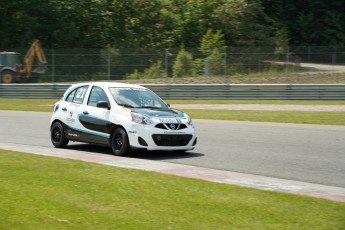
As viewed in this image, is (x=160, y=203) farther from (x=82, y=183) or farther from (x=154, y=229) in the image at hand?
(x=82, y=183)

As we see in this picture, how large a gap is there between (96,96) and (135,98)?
0.89m

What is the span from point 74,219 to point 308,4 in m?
52.7

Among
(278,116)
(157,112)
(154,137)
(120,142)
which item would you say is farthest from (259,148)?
(278,116)

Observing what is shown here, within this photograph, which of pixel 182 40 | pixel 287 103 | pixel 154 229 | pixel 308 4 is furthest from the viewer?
pixel 308 4

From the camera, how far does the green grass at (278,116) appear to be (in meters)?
21.2

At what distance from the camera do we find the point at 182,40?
1953 inches

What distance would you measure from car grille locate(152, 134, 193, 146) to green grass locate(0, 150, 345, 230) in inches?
116

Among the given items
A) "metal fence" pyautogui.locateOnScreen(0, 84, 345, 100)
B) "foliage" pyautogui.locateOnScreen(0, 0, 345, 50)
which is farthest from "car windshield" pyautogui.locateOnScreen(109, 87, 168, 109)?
"foliage" pyautogui.locateOnScreen(0, 0, 345, 50)

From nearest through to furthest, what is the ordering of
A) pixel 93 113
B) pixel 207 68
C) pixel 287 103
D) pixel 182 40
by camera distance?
pixel 93 113 → pixel 287 103 → pixel 207 68 → pixel 182 40

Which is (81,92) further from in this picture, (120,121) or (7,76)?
(7,76)

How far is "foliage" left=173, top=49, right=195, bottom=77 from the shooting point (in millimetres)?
34438

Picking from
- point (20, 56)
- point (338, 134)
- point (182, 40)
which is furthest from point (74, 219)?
point (182, 40)

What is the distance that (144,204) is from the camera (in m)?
7.54

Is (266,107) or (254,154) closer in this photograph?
(254,154)
